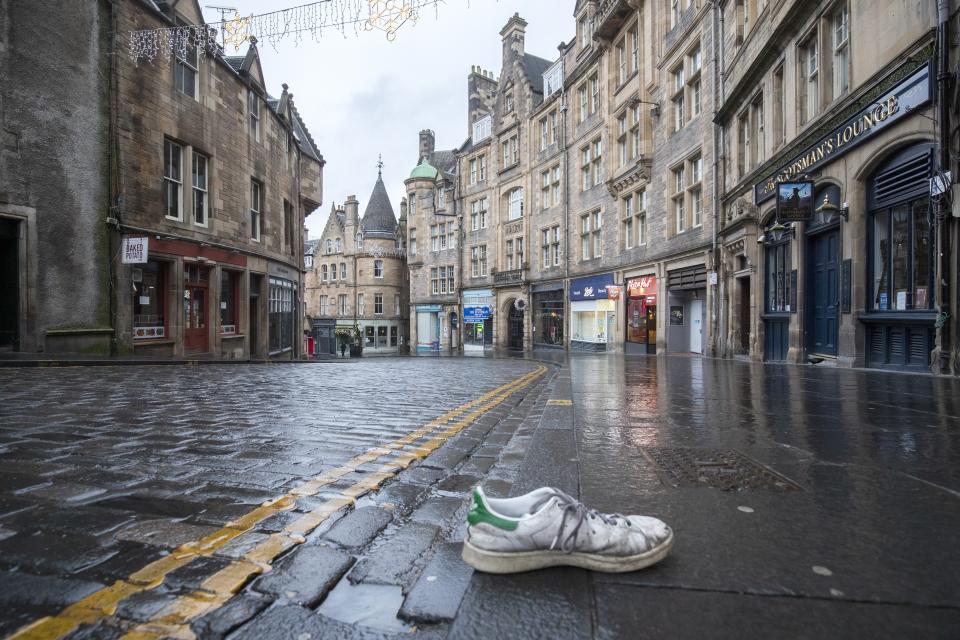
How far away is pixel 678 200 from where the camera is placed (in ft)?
64.7

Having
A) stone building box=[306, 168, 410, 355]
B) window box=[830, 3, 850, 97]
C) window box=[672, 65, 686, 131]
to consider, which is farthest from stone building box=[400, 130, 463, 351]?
window box=[830, 3, 850, 97]

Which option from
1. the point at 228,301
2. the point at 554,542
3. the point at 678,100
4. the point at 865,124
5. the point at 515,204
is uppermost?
the point at 678,100

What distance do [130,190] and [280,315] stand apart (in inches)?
351

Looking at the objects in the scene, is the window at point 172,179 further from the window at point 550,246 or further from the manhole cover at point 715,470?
the window at point 550,246

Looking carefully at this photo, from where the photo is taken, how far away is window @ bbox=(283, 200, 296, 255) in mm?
22828

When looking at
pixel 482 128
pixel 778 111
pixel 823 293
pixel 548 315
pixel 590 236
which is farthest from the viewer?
pixel 482 128

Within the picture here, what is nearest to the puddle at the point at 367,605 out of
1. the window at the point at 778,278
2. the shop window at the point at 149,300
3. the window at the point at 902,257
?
the window at the point at 902,257

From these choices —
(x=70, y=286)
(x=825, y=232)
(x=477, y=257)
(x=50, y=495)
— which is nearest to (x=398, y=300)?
(x=477, y=257)

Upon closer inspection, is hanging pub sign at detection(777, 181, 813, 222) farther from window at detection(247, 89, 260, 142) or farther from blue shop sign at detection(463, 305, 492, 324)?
blue shop sign at detection(463, 305, 492, 324)

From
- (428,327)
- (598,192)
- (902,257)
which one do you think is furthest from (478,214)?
(902,257)

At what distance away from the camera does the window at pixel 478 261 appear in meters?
36.6

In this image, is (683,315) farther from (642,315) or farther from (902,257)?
(902,257)

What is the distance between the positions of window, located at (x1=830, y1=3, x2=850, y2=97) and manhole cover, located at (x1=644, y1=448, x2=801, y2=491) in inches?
413

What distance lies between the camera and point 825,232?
37.3ft
